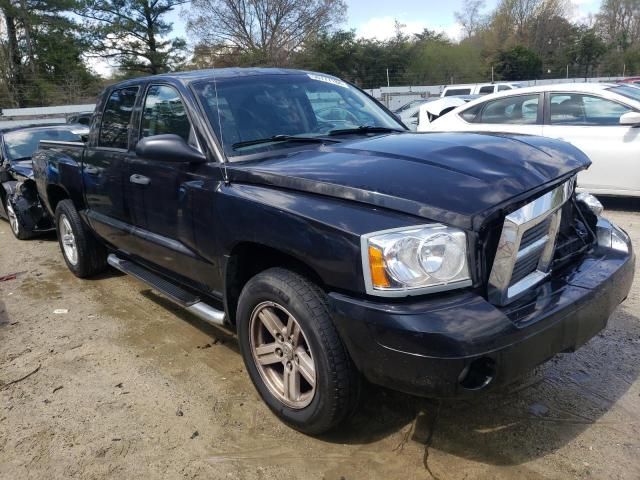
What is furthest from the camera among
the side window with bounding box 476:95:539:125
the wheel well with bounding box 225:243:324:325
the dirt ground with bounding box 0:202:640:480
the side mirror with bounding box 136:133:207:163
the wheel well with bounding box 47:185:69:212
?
the side window with bounding box 476:95:539:125

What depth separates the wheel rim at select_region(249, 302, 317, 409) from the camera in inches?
104

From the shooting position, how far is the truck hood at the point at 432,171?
229cm

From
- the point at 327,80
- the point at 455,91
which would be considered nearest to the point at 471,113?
the point at 327,80

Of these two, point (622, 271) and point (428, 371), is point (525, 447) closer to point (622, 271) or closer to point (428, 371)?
point (428, 371)

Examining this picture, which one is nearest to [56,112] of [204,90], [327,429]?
[204,90]

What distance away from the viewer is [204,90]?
341 centimetres

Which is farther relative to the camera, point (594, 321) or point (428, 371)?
point (594, 321)

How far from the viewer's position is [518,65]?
50688 millimetres

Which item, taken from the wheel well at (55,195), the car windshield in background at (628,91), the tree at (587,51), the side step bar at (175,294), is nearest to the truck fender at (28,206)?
the wheel well at (55,195)

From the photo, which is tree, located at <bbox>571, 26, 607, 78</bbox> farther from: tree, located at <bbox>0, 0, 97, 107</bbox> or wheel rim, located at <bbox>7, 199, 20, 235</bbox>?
wheel rim, located at <bbox>7, 199, 20, 235</bbox>

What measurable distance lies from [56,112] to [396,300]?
2435cm

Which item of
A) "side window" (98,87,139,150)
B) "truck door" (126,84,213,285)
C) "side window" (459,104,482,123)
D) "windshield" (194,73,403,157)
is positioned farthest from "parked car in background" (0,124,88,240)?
"side window" (459,104,482,123)

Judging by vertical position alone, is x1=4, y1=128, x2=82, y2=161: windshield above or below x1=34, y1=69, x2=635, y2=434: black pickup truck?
above

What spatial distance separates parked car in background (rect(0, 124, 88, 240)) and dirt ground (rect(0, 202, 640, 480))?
11.7ft
